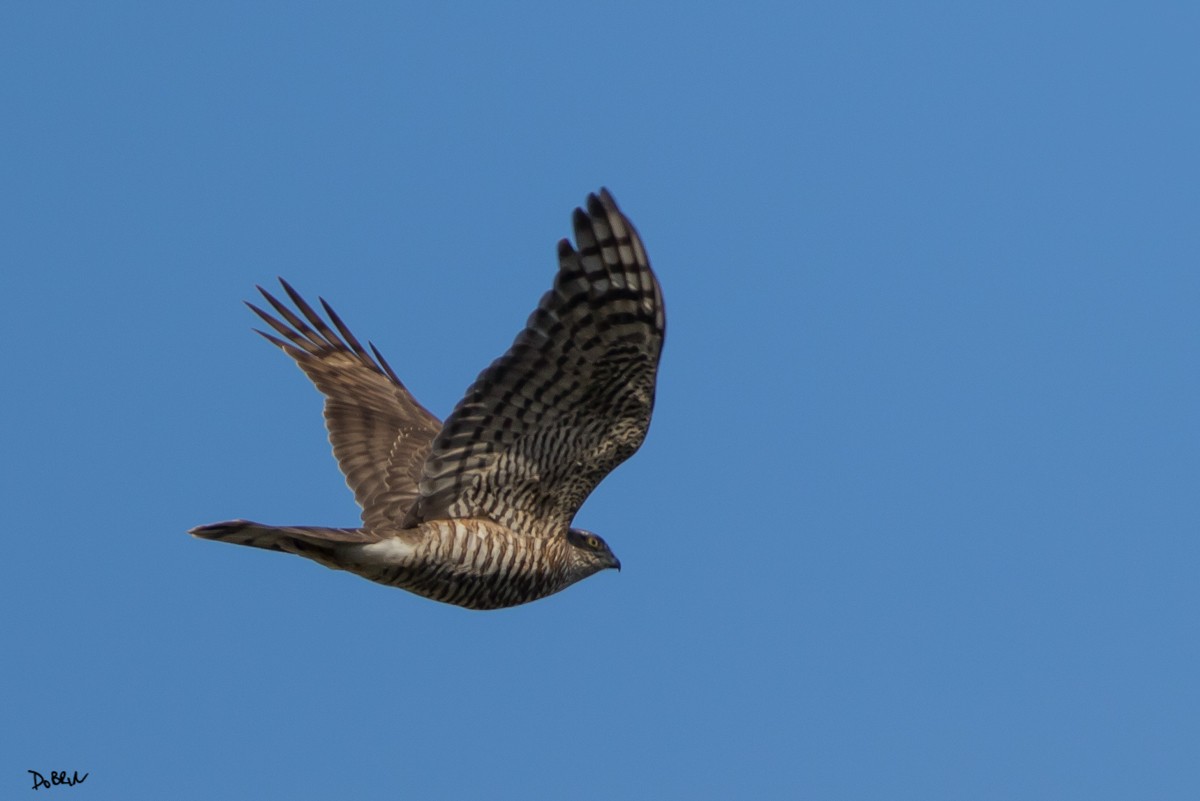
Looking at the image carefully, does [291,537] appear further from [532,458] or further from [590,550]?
[590,550]

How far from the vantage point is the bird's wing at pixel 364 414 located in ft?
33.0

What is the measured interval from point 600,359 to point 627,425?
52 cm

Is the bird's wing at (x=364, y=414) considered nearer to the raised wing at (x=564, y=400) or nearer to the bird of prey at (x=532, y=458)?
the bird of prey at (x=532, y=458)

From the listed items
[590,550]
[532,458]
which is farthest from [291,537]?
[590,550]

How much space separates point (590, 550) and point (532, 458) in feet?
4.30

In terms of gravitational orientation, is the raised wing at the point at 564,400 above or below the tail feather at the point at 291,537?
above

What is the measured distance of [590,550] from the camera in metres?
9.65

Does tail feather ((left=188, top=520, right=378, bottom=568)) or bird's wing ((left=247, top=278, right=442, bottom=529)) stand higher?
bird's wing ((left=247, top=278, right=442, bottom=529))

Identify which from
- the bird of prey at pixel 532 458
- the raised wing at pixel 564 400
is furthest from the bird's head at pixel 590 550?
the raised wing at pixel 564 400

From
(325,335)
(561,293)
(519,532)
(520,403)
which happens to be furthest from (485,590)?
(325,335)

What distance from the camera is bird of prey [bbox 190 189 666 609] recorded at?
7.67 m

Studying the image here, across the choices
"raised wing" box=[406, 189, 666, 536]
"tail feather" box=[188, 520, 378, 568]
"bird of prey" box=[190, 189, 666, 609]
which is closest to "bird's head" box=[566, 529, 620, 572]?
"bird of prey" box=[190, 189, 666, 609]

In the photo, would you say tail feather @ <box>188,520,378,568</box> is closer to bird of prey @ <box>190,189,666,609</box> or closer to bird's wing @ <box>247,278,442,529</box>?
bird of prey @ <box>190,189,666,609</box>

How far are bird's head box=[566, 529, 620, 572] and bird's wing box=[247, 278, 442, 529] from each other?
103cm
